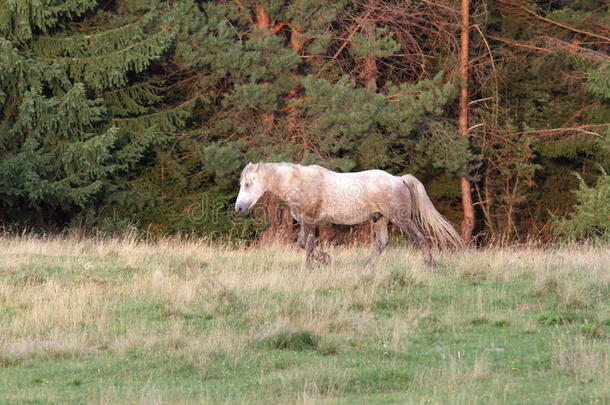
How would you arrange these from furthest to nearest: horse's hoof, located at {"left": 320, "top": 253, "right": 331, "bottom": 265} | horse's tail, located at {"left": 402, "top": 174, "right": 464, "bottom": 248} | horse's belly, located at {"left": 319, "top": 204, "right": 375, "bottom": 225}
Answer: horse's tail, located at {"left": 402, "top": 174, "right": 464, "bottom": 248} < horse's belly, located at {"left": 319, "top": 204, "right": 375, "bottom": 225} < horse's hoof, located at {"left": 320, "top": 253, "right": 331, "bottom": 265}

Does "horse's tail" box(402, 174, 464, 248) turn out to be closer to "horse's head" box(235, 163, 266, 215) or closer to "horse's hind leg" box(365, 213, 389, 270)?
"horse's hind leg" box(365, 213, 389, 270)

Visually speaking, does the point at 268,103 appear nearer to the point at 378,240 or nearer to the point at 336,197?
the point at 336,197

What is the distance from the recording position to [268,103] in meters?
22.5

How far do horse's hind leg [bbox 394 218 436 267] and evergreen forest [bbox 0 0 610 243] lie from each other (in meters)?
6.33

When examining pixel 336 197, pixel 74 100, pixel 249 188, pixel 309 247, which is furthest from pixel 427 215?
pixel 74 100

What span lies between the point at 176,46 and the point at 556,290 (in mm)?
14015

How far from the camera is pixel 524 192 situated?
26719 mm

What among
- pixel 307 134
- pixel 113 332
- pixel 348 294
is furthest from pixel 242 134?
pixel 113 332

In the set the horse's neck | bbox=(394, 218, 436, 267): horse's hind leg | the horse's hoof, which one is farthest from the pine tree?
bbox=(394, 218, 436, 267): horse's hind leg

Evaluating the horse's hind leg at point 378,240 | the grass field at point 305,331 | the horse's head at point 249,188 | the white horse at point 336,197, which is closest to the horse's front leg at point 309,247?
the white horse at point 336,197

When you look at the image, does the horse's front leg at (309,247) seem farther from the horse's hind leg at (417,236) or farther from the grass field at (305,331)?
the horse's hind leg at (417,236)

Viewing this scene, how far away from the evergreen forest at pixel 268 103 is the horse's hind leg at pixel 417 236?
6.33 m

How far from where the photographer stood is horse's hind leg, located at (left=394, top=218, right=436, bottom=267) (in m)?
13.8

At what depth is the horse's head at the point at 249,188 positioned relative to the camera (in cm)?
1354
